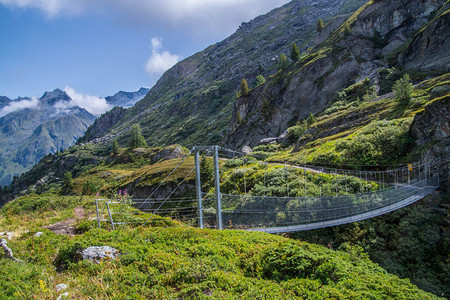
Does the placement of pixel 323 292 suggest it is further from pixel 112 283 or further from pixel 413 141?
pixel 413 141

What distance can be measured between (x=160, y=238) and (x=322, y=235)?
12710 mm

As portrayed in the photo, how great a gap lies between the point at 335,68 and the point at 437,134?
148 ft

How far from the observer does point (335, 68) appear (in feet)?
196

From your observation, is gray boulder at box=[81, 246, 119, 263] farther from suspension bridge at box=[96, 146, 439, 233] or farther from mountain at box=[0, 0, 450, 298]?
mountain at box=[0, 0, 450, 298]

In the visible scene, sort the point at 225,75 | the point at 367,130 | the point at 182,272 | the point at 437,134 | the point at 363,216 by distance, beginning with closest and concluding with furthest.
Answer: the point at 182,272 → the point at 363,216 → the point at 437,134 → the point at 367,130 → the point at 225,75

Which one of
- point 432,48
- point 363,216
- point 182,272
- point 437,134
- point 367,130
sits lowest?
point 363,216

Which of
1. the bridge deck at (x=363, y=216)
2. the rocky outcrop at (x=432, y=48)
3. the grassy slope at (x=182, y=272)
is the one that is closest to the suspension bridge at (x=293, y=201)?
the bridge deck at (x=363, y=216)

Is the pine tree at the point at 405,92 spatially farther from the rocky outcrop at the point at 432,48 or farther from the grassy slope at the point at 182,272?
the grassy slope at the point at 182,272

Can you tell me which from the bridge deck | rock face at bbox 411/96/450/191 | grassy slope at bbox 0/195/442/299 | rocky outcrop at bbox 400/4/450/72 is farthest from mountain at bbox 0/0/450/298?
grassy slope at bbox 0/195/442/299

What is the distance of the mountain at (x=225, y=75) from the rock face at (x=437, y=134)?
75.5m

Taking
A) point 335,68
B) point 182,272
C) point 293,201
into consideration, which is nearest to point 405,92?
point 293,201

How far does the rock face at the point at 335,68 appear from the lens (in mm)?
58781

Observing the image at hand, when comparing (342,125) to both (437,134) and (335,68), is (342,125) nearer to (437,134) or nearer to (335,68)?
(437,134)

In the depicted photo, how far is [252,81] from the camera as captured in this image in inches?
5133
